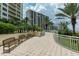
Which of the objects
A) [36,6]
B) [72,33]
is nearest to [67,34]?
[72,33]

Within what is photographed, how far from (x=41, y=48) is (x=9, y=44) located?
0.77 m

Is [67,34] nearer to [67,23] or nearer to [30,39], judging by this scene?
[67,23]

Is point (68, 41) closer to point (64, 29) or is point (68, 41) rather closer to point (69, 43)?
point (69, 43)

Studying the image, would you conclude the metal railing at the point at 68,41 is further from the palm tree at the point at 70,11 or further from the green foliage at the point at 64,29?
the palm tree at the point at 70,11

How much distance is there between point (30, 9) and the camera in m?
5.04

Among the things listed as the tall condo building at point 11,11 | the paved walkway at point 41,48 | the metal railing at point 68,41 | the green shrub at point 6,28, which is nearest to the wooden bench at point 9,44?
the paved walkway at point 41,48

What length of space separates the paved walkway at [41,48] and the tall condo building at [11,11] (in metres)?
0.70

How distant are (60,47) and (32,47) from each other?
748 millimetres

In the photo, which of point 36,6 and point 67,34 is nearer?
point 36,6

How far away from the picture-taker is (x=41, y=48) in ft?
16.2

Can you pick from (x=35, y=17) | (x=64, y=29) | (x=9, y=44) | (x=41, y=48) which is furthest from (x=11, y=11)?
(x=64, y=29)

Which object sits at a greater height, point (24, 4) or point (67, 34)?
point (24, 4)

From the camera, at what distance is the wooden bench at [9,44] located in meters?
4.82

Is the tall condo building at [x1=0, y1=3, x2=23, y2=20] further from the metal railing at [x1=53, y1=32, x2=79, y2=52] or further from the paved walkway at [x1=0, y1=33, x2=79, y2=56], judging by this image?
the metal railing at [x1=53, y1=32, x2=79, y2=52]
